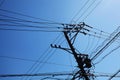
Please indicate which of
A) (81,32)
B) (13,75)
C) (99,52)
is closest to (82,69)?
(99,52)

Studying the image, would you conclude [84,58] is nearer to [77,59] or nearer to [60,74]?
[77,59]

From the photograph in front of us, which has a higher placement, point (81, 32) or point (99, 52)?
point (81, 32)

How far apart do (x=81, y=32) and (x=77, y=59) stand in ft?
6.77

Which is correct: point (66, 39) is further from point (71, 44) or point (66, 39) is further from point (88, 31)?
point (88, 31)

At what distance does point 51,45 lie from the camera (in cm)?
1645

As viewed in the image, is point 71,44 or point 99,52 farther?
point 71,44

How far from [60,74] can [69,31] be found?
277cm

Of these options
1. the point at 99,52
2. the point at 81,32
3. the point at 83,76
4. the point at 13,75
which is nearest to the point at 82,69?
the point at 83,76

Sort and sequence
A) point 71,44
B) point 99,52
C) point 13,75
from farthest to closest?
point 71,44 → point 99,52 → point 13,75

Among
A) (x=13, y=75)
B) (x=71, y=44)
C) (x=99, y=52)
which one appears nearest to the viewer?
(x=13, y=75)

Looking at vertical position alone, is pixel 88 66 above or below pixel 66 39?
below

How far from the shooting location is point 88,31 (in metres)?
16.7

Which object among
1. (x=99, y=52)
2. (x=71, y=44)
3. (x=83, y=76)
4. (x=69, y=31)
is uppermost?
(x=69, y=31)

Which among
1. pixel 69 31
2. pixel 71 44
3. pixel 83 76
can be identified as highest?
pixel 69 31
